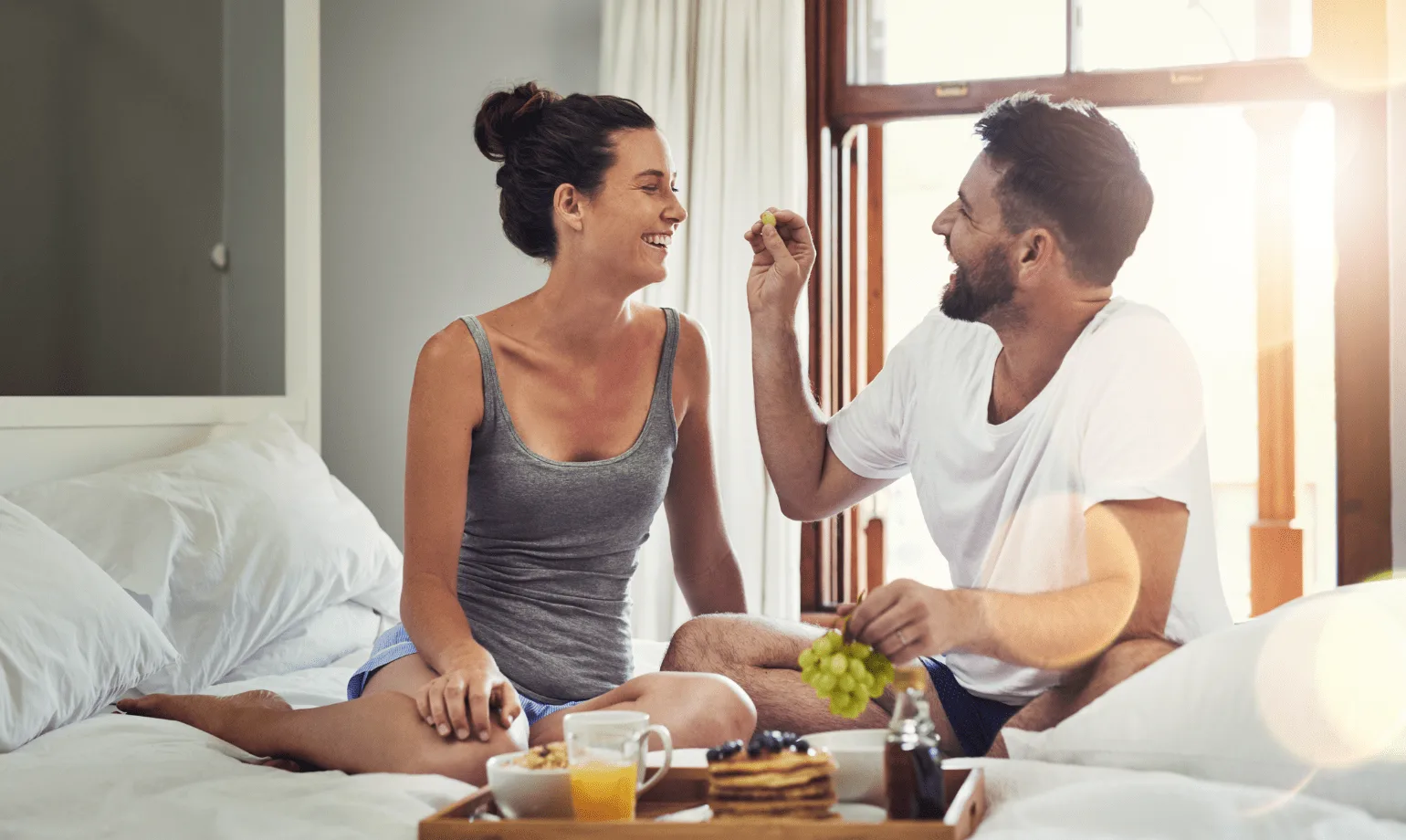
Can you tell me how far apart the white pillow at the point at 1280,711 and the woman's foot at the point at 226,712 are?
907 mm

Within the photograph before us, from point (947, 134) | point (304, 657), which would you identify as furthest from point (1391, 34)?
point (304, 657)

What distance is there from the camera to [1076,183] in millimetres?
1641

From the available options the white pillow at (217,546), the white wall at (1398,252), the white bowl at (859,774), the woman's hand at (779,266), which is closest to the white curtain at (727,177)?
the white pillow at (217,546)

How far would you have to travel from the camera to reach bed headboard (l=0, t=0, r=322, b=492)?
83.7 inches

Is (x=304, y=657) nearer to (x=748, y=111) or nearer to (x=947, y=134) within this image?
(x=748, y=111)

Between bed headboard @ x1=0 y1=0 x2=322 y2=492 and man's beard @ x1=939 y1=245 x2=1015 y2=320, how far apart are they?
1.57m

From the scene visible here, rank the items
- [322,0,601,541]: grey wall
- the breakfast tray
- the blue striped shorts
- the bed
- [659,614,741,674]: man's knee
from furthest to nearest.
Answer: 1. [322,0,601,541]: grey wall
2. [659,614,741,674]: man's knee
3. the blue striped shorts
4. the bed
5. the breakfast tray

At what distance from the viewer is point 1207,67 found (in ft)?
9.87

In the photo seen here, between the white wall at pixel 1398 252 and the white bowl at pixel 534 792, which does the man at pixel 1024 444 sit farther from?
the white wall at pixel 1398 252

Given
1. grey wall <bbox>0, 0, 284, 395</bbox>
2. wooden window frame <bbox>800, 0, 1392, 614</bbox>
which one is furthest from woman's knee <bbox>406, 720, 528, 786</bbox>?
wooden window frame <bbox>800, 0, 1392, 614</bbox>

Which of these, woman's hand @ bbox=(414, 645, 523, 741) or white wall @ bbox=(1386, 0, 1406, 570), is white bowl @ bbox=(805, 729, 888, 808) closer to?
woman's hand @ bbox=(414, 645, 523, 741)

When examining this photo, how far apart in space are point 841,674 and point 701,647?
68cm

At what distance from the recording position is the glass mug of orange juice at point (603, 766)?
0.99 m

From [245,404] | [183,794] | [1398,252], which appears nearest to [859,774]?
[183,794]
